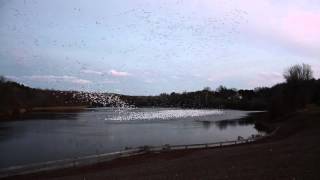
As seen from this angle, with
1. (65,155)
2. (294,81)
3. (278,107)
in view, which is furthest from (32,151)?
(294,81)

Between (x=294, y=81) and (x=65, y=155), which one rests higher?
(x=294, y=81)

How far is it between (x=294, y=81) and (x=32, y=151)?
99142 mm

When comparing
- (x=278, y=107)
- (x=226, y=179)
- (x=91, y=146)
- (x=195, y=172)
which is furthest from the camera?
(x=278, y=107)

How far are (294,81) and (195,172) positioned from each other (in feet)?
385

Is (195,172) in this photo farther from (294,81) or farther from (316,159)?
(294,81)

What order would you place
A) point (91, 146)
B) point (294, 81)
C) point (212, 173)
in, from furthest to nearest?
point (294, 81), point (91, 146), point (212, 173)

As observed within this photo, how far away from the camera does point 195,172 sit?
18.5 m

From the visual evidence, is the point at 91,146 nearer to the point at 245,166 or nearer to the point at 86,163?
the point at 86,163

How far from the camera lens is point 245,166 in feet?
60.4

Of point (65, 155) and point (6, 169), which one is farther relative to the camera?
point (65, 155)

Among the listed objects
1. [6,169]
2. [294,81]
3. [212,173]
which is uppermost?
[294,81]

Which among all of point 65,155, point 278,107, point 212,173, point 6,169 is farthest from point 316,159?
point 278,107

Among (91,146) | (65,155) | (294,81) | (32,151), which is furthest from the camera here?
(294,81)

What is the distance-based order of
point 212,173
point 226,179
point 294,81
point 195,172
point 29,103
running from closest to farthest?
1. point 226,179
2. point 212,173
3. point 195,172
4. point 294,81
5. point 29,103
